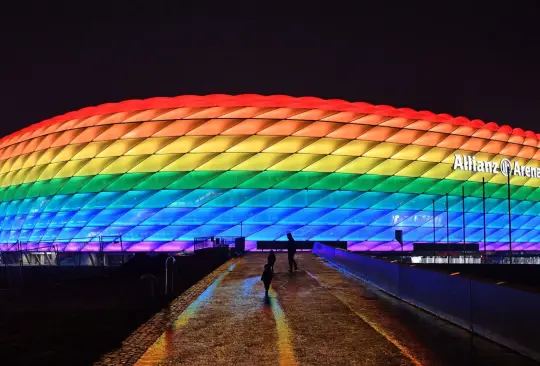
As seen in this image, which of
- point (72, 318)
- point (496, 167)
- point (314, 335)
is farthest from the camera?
point (496, 167)

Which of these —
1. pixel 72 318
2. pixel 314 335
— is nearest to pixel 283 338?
pixel 314 335

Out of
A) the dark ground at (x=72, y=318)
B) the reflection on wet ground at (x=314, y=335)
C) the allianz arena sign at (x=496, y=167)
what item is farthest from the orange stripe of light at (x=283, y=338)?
the allianz arena sign at (x=496, y=167)

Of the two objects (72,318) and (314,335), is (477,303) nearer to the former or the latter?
(314,335)

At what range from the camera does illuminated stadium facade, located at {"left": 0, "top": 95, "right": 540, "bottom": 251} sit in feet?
151

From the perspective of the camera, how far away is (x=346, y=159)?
1860 inches

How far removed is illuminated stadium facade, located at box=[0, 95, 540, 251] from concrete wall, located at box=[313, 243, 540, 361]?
28.6 metres

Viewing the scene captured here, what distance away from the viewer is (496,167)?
5266 centimetres

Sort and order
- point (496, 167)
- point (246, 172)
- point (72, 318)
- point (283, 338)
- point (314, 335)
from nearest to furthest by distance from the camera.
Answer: point (283, 338) < point (314, 335) < point (72, 318) < point (246, 172) < point (496, 167)

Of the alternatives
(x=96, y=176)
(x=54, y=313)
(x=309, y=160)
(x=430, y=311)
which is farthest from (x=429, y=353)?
(x=96, y=176)

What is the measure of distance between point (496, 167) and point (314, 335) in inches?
1786

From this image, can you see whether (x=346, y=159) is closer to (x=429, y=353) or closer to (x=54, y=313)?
(x=54, y=313)

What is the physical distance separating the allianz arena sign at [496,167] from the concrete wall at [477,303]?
113 feet

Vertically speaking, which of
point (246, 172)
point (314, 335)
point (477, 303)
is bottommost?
point (314, 335)

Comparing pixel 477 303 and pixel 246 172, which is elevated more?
pixel 246 172
